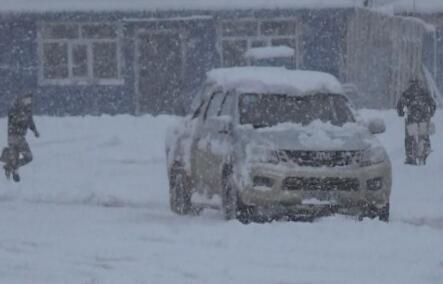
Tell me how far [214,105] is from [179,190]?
1256 mm

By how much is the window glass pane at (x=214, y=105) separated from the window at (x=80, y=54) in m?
16.9

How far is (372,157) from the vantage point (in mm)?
12375

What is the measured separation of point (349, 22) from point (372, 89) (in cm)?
183

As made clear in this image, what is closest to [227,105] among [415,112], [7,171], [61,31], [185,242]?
[185,242]

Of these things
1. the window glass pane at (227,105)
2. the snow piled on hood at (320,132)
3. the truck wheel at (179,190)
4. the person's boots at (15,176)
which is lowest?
the person's boots at (15,176)

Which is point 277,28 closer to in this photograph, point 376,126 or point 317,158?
point 376,126

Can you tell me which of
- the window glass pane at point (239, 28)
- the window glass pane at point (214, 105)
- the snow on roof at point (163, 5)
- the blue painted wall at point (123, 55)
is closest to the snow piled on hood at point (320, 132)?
the window glass pane at point (214, 105)

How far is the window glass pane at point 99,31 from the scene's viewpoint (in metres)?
30.9

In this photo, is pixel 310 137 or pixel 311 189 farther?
pixel 310 137

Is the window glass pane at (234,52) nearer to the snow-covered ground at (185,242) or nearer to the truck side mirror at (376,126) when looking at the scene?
the snow-covered ground at (185,242)

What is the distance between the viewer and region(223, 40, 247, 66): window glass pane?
3084 cm

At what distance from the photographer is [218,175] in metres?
13.0

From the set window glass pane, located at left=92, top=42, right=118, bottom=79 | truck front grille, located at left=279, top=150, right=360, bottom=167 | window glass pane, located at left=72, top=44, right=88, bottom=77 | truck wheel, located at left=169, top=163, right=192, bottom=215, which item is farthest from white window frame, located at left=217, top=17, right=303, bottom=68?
truck front grille, located at left=279, top=150, right=360, bottom=167

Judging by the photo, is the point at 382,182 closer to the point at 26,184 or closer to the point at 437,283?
the point at 437,283
